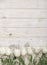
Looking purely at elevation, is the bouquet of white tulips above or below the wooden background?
below

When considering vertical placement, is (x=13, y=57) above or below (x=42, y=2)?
below

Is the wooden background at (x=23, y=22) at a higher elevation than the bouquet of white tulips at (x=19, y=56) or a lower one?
higher

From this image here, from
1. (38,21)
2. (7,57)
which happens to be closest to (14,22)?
(38,21)

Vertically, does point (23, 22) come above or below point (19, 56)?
above

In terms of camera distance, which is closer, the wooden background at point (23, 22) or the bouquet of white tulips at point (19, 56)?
the bouquet of white tulips at point (19, 56)

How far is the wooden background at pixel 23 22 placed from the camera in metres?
1.42

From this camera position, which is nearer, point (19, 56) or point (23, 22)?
point (19, 56)

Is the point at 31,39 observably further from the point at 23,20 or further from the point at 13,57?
the point at 13,57

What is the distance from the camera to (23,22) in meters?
1.44

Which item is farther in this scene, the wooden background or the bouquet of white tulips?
the wooden background

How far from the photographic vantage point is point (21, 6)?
4.67 feet

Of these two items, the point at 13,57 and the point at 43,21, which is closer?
the point at 13,57

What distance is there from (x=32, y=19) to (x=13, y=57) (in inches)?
14.5

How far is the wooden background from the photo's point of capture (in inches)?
56.1
